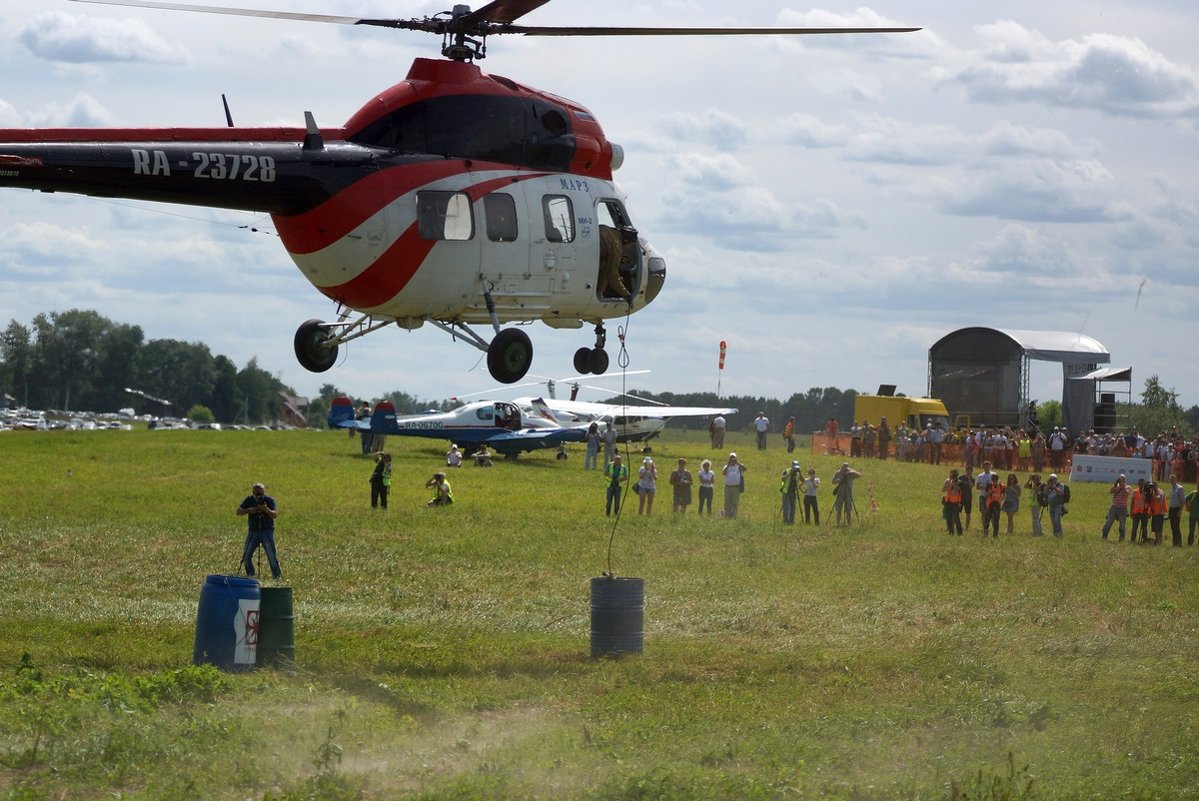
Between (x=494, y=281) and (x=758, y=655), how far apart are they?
603 centimetres

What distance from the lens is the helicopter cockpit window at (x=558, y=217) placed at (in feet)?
60.4

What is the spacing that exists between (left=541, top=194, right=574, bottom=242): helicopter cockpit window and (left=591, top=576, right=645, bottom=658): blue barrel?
4307 millimetres

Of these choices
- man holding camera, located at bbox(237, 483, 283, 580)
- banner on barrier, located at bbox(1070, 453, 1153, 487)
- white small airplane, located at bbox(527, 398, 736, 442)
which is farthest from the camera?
white small airplane, located at bbox(527, 398, 736, 442)

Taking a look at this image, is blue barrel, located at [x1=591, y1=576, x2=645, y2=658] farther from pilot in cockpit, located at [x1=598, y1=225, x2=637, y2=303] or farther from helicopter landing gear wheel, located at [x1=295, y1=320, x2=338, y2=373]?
helicopter landing gear wheel, located at [x1=295, y1=320, x2=338, y2=373]

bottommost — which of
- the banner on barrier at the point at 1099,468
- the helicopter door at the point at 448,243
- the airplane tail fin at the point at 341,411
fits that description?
the banner on barrier at the point at 1099,468

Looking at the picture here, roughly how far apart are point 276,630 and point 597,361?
5882 mm

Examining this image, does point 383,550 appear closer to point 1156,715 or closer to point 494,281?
point 494,281

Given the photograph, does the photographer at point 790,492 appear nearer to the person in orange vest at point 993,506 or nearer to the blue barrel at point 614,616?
the person in orange vest at point 993,506

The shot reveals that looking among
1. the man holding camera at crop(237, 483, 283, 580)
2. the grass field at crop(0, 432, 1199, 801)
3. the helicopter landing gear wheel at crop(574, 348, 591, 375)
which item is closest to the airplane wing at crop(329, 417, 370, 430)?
the grass field at crop(0, 432, 1199, 801)

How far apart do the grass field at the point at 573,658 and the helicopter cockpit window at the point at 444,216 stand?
5112 millimetres

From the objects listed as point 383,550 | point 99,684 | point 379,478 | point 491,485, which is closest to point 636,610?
point 99,684

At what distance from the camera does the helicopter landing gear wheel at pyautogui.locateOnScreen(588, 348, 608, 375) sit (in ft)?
66.2

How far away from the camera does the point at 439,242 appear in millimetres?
17219

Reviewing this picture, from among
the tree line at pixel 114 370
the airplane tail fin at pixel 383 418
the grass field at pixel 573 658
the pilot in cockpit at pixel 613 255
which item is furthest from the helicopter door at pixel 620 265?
the airplane tail fin at pixel 383 418
